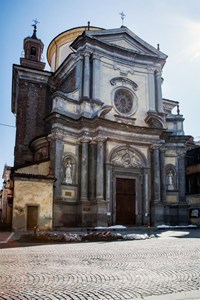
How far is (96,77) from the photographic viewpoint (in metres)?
26.7

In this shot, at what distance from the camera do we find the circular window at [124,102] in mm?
28109

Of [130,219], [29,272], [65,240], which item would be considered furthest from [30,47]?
[29,272]

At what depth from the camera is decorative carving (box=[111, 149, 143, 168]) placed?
85.5 ft

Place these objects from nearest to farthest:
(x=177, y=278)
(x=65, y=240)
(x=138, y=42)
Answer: (x=177, y=278)
(x=65, y=240)
(x=138, y=42)

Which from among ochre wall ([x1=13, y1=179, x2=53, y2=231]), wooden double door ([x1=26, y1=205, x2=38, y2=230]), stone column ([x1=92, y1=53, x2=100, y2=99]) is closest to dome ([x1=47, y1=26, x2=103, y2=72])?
stone column ([x1=92, y1=53, x2=100, y2=99])

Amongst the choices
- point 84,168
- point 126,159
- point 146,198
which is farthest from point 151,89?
point 84,168

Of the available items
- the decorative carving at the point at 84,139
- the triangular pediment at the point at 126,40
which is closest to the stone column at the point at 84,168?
the decorative carving at the point at 84,139

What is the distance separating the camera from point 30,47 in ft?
119

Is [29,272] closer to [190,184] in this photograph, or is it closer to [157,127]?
[157,127]

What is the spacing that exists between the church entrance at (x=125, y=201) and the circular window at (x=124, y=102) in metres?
6.36

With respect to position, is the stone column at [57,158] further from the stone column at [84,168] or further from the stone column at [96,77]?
the stone column at [96,77]

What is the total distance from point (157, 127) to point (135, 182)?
17.4ft

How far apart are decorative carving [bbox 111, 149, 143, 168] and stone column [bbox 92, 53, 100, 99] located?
Answer: 203 inches

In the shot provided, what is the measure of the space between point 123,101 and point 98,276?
23.3 metres
